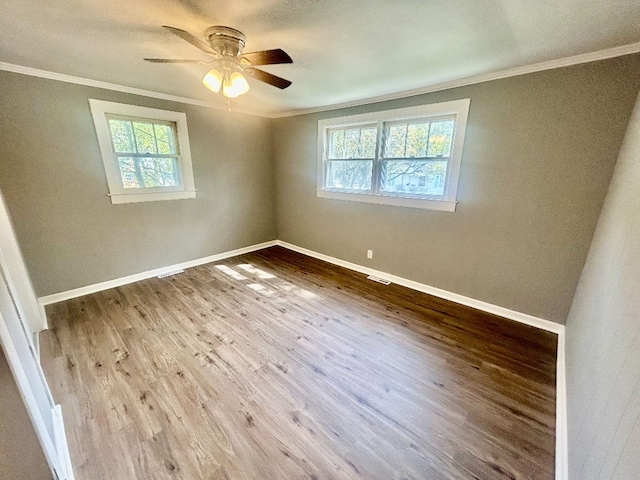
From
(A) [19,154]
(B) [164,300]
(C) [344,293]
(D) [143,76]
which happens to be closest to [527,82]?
(C) [344,293]

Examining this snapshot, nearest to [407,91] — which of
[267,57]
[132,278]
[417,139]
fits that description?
[417,139]

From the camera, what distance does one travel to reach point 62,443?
135 cm

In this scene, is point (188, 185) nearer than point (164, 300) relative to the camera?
No

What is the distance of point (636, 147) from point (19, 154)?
15.9 feet

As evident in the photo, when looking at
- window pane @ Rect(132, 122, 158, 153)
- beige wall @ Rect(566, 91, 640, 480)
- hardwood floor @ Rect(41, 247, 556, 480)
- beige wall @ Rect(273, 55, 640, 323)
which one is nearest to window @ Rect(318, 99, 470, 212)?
beige wall @ Rect(273, 55, 640, 323)

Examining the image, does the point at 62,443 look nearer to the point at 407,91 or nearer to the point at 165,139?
the point at 165,139

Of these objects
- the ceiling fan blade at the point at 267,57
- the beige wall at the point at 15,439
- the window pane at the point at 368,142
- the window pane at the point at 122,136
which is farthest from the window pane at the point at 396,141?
the beige wall at the point at 15,439

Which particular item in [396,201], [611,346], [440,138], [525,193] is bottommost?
[611,346]

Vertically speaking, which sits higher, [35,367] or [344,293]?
[35,367]

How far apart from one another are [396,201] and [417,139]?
29.4 inches

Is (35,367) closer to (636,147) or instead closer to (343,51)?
(343,51)

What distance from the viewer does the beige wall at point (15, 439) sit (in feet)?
2.63

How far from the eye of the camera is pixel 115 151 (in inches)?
118

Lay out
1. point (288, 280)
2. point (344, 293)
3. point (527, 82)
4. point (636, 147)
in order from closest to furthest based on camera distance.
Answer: point (636, 147) < point (527, 82) < point (344, 293) < point (288, 280)
